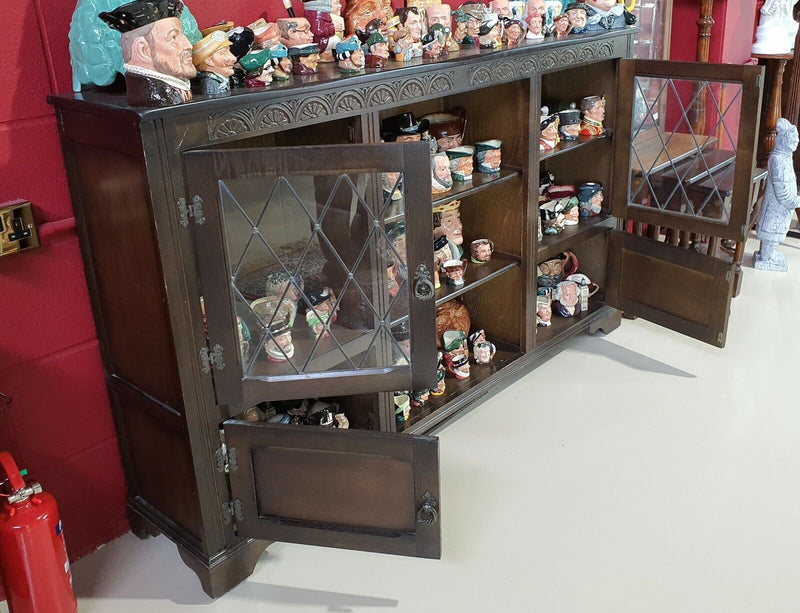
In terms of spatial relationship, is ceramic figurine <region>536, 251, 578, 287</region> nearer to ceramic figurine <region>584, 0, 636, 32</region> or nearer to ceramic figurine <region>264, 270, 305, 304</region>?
ceramic figurine <region>584, 0, 636, 32</region>

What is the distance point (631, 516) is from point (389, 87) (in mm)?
1191

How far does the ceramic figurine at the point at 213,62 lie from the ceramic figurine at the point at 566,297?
1560 mm

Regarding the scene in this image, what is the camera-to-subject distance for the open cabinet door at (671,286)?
8.05ft

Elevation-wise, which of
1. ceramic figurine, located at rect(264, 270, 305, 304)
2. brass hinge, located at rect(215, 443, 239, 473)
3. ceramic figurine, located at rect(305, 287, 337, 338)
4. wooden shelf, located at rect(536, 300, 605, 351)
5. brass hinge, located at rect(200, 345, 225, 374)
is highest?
ceramic figurine, located at rect(264, 270, 305, 304)

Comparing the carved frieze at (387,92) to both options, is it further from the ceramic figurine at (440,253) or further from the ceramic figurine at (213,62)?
the ceramic figurine at (440,253)

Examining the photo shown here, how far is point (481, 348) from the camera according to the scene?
2539 mm

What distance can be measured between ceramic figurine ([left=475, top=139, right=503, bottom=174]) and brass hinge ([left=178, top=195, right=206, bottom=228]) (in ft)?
3.46

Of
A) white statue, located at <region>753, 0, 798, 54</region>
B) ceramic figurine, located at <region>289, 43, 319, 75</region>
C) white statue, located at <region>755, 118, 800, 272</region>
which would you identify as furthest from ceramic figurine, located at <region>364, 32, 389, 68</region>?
white statue, located at <region>753, 0, 798, 54</region>

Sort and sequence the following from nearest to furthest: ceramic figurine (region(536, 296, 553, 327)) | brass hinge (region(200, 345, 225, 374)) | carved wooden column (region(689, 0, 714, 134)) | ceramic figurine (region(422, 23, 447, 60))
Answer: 1. brass hinge (region(200, 345, 225, 374))
2. ceramic figurine (region(422, 23, 447, 60))
3. ceramic figurine (region(536, 296, 553, 327))
4. carved wooden column (region(689, 0, 714, 134))

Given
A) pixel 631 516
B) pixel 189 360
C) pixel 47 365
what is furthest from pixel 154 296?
pixel 631 516

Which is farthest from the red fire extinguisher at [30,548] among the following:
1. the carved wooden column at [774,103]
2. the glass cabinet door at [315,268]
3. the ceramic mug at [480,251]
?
the carved wooden column at [774,103]

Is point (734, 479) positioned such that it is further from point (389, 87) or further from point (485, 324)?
point (389, 87)

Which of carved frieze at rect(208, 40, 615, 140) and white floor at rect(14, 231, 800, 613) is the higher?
carved frieze at rect(208, 40, 615, 140)

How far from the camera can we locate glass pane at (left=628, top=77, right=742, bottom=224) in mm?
2438
